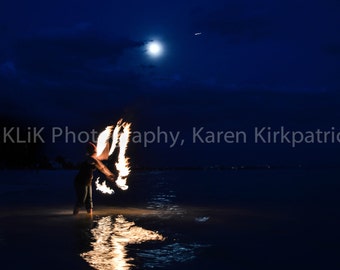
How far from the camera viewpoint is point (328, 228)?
1614 cm

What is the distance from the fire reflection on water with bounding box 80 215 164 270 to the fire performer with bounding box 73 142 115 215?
0.96 m

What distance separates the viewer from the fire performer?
16719mm

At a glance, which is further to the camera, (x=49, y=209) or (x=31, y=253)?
(x=49, y=209)

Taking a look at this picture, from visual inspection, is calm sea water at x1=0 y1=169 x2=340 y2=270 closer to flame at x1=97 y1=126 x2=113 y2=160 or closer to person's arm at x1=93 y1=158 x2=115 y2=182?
person's arm at x1=93 y1=158 x2=115 y2=182

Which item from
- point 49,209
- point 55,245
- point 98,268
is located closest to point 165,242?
point 55,245

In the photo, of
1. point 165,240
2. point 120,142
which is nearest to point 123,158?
point 120,142

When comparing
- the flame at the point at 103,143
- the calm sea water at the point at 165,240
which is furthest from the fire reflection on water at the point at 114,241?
the flame at the point at 103,143

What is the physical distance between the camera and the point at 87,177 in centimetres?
1684

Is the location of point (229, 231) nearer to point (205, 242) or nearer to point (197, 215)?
point (205, 242)

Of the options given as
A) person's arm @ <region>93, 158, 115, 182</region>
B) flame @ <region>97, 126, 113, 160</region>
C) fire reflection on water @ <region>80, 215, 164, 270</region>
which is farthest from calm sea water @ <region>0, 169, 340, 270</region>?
flame @ <region>97, 126, 113, 160</region>

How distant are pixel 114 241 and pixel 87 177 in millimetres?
5280

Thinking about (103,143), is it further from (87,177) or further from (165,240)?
(165,240)

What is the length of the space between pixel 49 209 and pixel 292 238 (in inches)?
393

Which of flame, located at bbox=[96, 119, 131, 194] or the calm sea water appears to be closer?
the calm sea water
